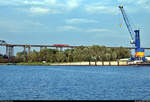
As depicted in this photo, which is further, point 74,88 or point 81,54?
point 81,54

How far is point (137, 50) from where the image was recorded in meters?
118

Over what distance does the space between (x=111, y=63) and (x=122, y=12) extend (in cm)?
2650

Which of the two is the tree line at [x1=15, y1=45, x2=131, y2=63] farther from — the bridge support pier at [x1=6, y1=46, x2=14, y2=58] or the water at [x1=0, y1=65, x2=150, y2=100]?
the water at [x1=0, y1=65, x2=150, y2=100]

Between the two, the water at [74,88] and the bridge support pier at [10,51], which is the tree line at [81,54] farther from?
the water at [74,88]

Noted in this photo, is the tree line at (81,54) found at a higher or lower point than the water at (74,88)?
higher

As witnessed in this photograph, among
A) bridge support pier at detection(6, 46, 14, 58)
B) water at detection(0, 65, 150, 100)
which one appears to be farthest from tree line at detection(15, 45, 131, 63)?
water at detection(0, 65, 150, 100)

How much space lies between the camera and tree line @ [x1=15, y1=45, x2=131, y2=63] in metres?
130

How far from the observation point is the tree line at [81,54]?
130212 mm

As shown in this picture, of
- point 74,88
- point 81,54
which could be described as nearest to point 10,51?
point 81,54

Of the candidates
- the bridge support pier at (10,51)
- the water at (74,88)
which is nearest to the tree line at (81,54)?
the bridge support pier at (10,51)

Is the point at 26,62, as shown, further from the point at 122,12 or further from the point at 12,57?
the point at 122,12

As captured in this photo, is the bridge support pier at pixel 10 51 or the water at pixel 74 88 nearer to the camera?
the water at pixel 74 88

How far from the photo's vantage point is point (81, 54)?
427 ft

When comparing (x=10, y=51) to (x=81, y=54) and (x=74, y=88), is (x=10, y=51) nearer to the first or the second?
(x=81, y=54)
